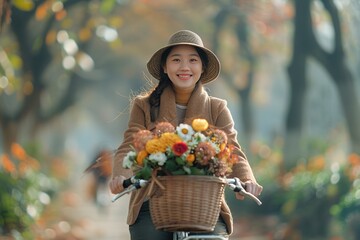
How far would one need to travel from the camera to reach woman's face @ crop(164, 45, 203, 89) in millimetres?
5613

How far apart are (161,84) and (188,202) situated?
1160mm

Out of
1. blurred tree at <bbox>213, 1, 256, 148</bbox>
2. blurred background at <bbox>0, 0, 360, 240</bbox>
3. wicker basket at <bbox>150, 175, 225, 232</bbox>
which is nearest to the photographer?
wicker basket at <bbox>150, 175, 225, 232</bbox>

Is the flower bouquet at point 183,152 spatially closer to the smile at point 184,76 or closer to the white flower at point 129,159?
the white flower at point 129,159

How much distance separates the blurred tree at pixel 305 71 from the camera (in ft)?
50.0

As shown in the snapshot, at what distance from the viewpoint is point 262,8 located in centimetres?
2561

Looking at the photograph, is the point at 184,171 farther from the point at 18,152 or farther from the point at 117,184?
the point at 18,152

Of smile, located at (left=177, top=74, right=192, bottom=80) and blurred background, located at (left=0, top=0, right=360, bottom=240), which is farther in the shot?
blurred background, located at (left=0, top=0, right=360, bottom=240)

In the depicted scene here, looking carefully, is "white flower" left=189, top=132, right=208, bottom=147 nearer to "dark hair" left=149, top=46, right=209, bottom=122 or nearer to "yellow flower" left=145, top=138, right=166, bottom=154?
"yellow flower" left=145, top=138, right=166, bottom=154

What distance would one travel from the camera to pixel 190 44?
5.52 meters

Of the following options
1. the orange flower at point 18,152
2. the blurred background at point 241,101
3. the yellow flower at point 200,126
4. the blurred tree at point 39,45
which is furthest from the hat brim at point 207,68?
the orange flower at point 18,152

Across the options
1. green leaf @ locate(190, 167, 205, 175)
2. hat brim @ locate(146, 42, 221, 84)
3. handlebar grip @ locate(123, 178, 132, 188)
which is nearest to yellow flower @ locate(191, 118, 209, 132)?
green leaf @ locate(190, 167, 205, 175)

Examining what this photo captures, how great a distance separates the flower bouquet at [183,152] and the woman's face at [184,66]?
2.06 ft

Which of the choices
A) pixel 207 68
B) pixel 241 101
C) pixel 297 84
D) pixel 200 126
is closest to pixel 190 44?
pixel 207 68

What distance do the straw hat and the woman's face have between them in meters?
0.07
